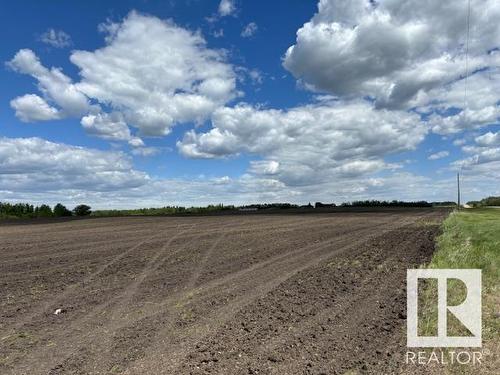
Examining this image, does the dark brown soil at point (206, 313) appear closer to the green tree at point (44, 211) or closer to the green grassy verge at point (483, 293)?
the green grassy verge at point (483, 293)

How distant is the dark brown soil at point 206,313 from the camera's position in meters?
6.30

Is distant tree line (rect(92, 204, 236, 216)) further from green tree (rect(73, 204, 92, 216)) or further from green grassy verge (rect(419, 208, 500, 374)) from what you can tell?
green grassy verge (rect(419, 208, 500, 374))

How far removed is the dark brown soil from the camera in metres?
6.30

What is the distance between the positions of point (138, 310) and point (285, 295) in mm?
3083

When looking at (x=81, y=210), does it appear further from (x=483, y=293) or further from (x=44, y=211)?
(x=483, y=293)

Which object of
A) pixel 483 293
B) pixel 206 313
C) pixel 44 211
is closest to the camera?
pixel 206 313

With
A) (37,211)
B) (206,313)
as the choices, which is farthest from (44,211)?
(206,313)

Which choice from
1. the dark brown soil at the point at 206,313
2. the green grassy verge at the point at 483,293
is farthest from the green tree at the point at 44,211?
the green grassy verge at the point at 483,293

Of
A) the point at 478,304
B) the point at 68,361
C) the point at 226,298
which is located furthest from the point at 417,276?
the point at 68,361

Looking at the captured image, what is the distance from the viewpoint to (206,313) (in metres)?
8.60

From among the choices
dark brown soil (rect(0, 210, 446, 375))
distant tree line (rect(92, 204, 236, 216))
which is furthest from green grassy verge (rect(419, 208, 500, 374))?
distant tree line (rect(92, 204, 236, 216))

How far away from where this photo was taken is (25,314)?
900 cm

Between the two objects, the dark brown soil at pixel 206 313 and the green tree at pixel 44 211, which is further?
the green tree at pixel 44 211

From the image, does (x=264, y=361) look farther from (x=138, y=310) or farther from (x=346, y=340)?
(x=138, y=310)
